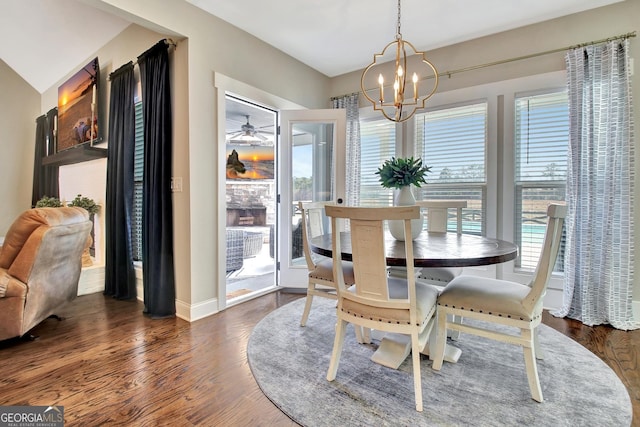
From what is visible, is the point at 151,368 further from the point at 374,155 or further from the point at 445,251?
the point at 374,155

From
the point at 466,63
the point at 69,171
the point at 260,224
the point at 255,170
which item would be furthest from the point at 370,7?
the point at 69,171

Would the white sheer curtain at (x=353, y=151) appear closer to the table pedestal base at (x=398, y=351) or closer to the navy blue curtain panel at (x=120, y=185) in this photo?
the table pedestal base at (x=398, y=351)

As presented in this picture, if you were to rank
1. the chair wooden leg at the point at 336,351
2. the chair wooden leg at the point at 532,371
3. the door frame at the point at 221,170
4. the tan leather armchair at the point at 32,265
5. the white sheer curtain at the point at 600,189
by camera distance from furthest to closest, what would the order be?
the door frame at the point at 221,170
the white sheer curtain at the point at 600,189
the tan leather armchair at the point at 32,265
the chair wooden leg at the point at 336,351
the chair wooden leg at the point at 532,371

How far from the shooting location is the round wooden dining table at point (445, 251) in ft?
5.18

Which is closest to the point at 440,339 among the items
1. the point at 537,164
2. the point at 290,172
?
the point at 537,164

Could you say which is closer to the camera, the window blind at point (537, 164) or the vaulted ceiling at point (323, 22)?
the vaulted ceiling at point (323, 22)

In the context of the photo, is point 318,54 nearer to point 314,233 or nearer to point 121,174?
point 314,233

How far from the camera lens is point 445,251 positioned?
1771 mm

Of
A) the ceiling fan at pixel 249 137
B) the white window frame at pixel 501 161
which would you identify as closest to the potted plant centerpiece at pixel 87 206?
the ceiling fan at pixel 249 137

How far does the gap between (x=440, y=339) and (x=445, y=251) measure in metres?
0.56

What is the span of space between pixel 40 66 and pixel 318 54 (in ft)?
14.7

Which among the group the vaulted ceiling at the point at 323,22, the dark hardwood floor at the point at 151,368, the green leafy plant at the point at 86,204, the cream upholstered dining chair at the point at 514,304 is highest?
the vaulted ceiling at the point at 323,22

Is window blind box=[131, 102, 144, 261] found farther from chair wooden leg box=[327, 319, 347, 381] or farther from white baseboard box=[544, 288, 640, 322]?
white baseboard box=[544, 288, 640, 322]

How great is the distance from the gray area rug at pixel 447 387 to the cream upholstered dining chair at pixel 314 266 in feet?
1.08
